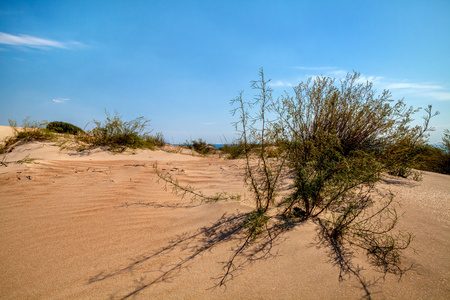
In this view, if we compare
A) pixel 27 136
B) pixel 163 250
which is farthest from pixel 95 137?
pixel 163 250

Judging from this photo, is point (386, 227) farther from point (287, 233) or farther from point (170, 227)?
point (170, 227)

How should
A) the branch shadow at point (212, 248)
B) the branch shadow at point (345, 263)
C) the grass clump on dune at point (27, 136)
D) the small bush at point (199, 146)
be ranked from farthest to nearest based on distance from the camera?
the small bush at point (199, 146)
the grass clump on dune at point (27, 136)
the branch shadow at point (212, 248)
the branch shadow at point (345, 263)

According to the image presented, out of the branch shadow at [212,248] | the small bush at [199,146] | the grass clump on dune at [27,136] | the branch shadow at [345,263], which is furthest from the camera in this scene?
the small bush at [199,146]

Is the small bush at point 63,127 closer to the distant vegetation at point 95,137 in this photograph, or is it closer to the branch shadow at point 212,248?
the distant vegetation at point 95,137

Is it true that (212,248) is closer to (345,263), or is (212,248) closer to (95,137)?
(345,263)

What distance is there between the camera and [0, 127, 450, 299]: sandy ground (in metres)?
1.56

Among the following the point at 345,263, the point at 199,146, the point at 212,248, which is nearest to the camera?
the point at 345,263

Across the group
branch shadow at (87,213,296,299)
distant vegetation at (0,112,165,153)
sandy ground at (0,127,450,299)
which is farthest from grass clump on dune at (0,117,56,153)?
branch shadow at (87,213,296,299)

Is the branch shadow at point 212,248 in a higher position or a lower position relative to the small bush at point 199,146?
lower

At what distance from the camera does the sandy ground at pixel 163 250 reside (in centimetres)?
156

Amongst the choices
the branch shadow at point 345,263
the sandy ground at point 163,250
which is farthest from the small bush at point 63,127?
the branch shadow at point 345,263

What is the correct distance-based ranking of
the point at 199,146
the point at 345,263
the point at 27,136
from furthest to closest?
1. the point at 199,146
2. the point at 27,136
3. the point at 345,263

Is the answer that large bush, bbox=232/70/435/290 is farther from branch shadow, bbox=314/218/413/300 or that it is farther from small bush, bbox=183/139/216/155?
small bush, bbox=183/139/216/155

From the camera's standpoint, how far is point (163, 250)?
201 centimetres
